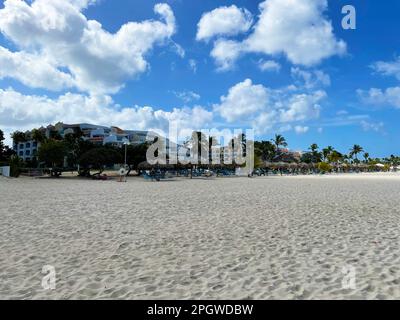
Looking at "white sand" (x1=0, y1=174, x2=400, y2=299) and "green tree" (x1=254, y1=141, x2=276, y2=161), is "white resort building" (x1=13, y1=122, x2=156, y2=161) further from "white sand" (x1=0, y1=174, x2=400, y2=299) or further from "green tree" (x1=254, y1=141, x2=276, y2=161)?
"white sand" (x1=0, y1=174, x2=400, y2=299)

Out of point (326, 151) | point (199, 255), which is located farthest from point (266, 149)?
point (199, 255)

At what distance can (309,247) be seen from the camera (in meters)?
6.08

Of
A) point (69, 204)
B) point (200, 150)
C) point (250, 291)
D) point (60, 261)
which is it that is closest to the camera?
point (250, 291)

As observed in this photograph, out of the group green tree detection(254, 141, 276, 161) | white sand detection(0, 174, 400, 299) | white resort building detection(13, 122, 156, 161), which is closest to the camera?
white sand detection(0, 174, 400, 299)

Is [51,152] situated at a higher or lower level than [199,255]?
higher

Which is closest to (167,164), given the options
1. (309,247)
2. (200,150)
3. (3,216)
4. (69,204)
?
(200,150)

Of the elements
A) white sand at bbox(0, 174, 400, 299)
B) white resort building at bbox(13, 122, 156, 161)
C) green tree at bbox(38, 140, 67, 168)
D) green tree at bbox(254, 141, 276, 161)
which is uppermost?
white resort building at bbox(13, 122, 156, 161)

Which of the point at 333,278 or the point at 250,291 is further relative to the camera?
the point at 333,278

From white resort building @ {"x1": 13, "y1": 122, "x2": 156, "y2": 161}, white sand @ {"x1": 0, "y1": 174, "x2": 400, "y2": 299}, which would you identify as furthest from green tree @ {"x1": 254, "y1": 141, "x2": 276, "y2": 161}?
white sand @ {"x1": 0, "y1": 174, "x2": 400, "y2": 299}

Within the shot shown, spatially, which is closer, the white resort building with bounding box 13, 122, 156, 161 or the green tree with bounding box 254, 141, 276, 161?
the green tree with bounding box 254, 141, 276, 161

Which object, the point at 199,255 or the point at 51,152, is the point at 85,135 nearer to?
the point at 51,152

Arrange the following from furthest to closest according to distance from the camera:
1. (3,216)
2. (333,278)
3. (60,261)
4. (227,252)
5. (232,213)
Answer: (232,213), (3,216), (227,252), (60,261), (333,278)

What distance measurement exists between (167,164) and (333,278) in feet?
140
